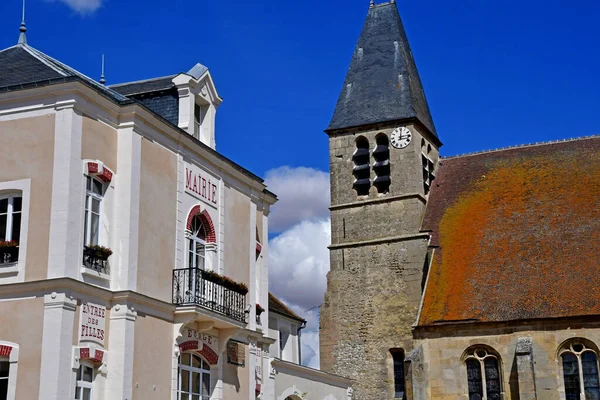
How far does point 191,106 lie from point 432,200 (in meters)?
19.3

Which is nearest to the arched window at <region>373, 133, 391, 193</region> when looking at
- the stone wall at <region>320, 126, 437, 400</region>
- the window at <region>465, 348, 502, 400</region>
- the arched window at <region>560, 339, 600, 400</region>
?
the stone wall at <region>320, 126, 437, 400</region>

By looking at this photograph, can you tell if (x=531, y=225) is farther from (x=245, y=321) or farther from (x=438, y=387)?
(x=245, y=321)

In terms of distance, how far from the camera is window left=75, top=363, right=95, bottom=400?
578 inches

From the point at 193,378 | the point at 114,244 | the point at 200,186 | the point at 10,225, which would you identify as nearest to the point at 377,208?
the point at 200,186

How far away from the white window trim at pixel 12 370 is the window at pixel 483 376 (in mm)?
19292

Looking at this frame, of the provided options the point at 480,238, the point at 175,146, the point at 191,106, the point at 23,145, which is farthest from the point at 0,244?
the point at 480,238

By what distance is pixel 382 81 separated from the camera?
38.2 meters

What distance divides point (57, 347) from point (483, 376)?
1932cm

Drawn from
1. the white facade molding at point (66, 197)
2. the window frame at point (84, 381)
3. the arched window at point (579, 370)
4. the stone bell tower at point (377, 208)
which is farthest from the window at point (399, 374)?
the white facade molding at point (66, 197)

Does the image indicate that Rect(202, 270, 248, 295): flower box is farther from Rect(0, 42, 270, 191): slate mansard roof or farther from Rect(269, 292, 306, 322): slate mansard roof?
Rect(269, 292, 306, 322): slate mansard roof

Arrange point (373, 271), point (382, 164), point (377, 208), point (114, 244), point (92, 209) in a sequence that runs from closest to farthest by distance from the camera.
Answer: point (92, 209) < point (114, 244) < point (373, 271) < point (377, 208) < point (382, 164)

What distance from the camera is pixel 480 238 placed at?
3356cm

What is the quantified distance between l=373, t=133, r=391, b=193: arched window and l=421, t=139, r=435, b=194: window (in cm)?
147

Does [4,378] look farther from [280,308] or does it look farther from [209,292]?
[280,308]
